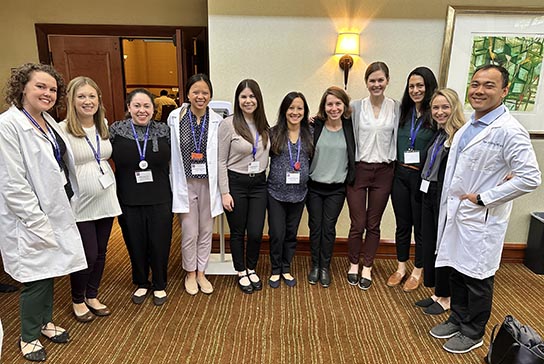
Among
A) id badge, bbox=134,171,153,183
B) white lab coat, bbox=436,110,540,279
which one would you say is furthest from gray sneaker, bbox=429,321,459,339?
id badge, bbox=134,171,153,183

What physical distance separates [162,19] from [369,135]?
2859mm

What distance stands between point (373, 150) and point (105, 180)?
5.87 feet

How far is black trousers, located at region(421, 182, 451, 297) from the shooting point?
8.05ft

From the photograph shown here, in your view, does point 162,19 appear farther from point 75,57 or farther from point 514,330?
point 514,330

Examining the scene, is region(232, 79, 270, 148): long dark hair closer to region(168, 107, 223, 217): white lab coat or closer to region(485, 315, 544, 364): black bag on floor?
region(168, 107, 223, 217): white lab coat

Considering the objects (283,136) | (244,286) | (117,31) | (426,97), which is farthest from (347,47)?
(117,31)

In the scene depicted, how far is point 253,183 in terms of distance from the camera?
2652mm

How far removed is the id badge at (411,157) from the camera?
2555 millimetres

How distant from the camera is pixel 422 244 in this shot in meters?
2.66

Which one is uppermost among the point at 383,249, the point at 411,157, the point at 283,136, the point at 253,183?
the point at 283,136

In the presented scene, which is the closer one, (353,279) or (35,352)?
(35,352)

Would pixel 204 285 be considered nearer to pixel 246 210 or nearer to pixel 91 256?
pixel 246 210

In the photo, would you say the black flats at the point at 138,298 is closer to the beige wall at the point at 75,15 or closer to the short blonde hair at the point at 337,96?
the short blonde hair at the point at 337,96

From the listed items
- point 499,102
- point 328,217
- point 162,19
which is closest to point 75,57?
point 162,19
